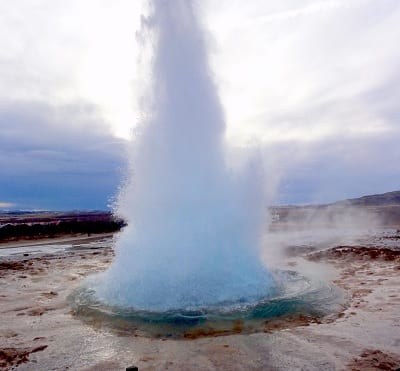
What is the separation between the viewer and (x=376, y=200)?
8281 centimetres

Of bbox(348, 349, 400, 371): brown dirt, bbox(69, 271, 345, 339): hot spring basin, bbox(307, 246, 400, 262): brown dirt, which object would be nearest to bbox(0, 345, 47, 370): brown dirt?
bbox(69, 271, 345, 339): hot spring basin

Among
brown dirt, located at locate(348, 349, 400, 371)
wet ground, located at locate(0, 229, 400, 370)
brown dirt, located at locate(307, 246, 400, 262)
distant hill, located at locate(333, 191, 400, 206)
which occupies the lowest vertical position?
brown dirt, located at locate(348, 349, 400, 371)

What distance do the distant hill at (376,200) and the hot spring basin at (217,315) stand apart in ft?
241

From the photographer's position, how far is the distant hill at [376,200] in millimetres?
79794

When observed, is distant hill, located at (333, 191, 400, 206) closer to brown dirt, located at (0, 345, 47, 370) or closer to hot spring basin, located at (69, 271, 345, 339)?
hot spring basin, located at (69, 271, 345, 339)

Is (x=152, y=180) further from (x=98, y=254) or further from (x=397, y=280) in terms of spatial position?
(x=98, y=254)

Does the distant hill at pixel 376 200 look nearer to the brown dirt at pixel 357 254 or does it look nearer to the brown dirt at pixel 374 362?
the brown dirt at pixel 357 254

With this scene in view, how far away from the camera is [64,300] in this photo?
33.8 feet

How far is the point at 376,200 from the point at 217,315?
8206 cm

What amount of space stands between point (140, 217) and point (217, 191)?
2.18 metres

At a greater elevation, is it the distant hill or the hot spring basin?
the distant hill

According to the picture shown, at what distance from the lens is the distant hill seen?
3141 inches

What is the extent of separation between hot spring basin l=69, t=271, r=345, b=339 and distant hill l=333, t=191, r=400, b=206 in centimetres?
7333

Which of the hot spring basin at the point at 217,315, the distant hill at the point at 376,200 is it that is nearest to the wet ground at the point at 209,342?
the hot spring basin at the point at 217,315
